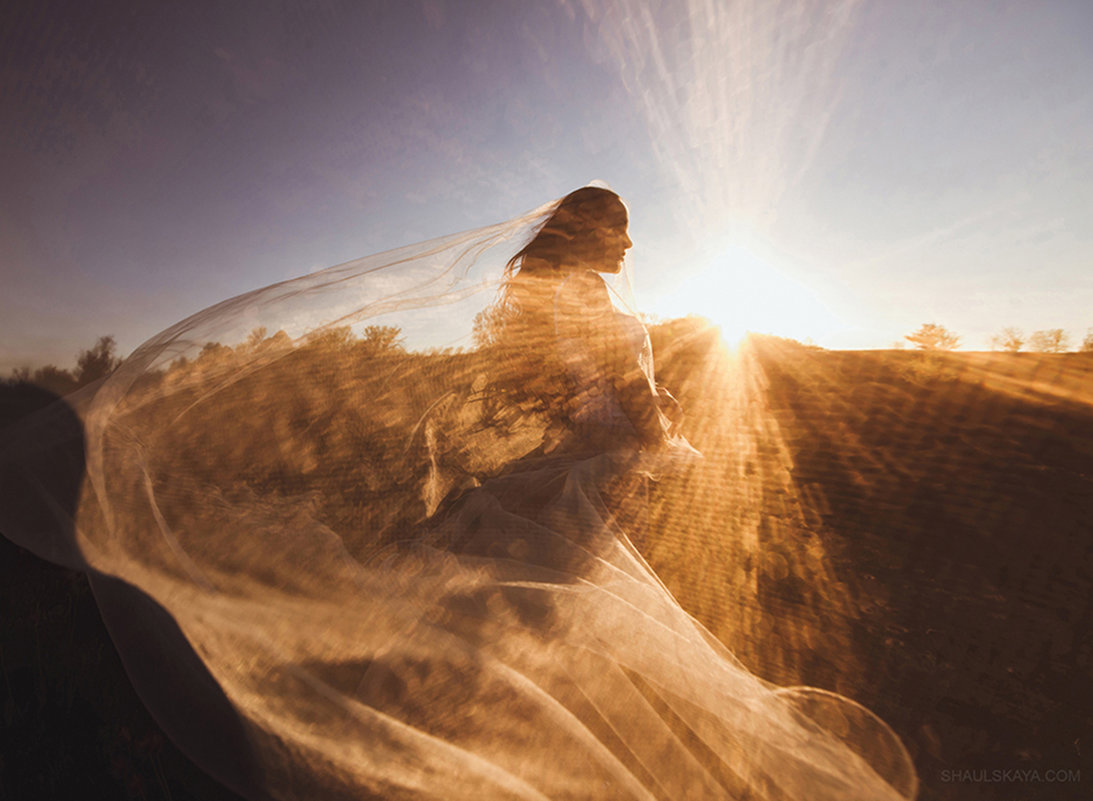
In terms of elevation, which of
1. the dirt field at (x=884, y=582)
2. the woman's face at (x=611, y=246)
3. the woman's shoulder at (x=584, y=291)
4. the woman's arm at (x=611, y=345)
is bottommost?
the dirt field at (x=884, y=582)

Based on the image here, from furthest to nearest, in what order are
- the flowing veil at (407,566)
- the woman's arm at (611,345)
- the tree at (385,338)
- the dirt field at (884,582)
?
the tree at (385,338), the woman's arm at (611,345), the dirt field at (884,582), the flowing veil at (407,566)

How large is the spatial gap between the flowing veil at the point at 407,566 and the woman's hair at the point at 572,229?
0.25 meters

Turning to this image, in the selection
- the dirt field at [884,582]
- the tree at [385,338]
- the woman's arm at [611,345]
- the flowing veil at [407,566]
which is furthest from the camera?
the tree at [385,338]

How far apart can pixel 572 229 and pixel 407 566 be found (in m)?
1.78

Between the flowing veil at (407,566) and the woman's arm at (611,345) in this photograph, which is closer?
the flowing veil at (407,566)

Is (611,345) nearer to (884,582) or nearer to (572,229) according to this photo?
(572,229)

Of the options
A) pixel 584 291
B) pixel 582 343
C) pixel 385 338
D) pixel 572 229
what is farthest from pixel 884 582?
pixel 385 338

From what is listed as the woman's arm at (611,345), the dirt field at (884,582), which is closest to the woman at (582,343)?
the woman's arm at (611,345)

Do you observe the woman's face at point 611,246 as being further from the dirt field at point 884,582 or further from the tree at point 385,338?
the dirt field at point 884,582

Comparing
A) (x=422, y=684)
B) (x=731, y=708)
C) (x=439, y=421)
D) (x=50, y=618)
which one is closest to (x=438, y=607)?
(x=422, y=684)

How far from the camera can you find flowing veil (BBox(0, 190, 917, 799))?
0.98 metres

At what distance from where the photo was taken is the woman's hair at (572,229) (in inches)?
72.1

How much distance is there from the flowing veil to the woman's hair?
0.25m

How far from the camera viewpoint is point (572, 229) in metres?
1.87
